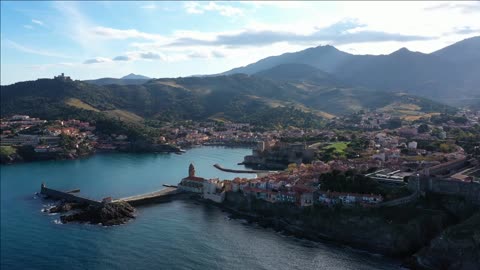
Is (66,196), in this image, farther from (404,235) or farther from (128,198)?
(404,235)

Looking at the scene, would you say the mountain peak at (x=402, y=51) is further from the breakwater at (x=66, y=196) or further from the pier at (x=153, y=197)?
the breakwater at (x=66, y=196)

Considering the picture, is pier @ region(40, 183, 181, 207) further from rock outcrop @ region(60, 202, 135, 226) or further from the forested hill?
the forested hill

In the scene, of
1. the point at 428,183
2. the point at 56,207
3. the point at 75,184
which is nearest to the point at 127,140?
the point at 75,184

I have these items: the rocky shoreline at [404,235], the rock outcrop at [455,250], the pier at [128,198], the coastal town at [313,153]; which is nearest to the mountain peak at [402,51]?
the coastal town at [313,153]

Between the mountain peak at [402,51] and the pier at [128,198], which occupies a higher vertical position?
the mountain peak at [402,51]

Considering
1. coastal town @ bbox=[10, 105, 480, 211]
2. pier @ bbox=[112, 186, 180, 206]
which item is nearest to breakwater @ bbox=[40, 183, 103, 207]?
pier @ bbox=[112, 186, 180, 206]

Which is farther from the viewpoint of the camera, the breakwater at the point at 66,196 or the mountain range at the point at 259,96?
the mountain range at the point at 259,96

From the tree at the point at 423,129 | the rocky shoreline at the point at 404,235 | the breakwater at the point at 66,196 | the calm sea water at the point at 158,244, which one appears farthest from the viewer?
the tree at the point at 423,129

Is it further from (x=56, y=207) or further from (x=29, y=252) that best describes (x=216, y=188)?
(x=29, y=252)

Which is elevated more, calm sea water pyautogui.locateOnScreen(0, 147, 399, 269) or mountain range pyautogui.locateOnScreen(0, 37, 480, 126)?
mountain range pyautogui.locateOnScreen(0, 37, 480, 126)

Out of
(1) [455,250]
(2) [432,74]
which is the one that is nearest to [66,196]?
(1) [455,250]

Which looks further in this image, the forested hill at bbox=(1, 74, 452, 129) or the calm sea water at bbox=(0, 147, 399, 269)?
the forested hill at bbox=(1, 74, 452, 129)
